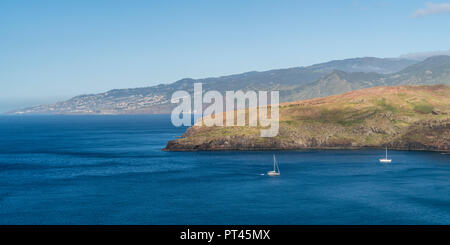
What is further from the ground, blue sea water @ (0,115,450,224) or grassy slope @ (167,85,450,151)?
grassy slope @ (167,85,450,151)

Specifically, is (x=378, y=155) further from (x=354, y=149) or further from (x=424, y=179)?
(x=424, y=179)

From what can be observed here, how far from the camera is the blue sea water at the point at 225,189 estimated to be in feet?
252

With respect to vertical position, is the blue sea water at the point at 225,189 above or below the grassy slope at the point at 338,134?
below

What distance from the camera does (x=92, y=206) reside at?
3361 inches

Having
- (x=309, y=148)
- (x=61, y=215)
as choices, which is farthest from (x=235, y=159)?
(x=61, y=215)

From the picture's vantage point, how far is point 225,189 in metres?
102

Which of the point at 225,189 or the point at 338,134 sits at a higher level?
the point at 338,134

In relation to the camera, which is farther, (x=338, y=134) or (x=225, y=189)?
(x=338, y=134)

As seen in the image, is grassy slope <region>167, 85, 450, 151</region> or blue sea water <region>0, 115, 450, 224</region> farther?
grassy slope <region>167, 85, 450, 151</region>

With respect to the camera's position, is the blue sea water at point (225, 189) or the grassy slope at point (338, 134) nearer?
the blue sea water at point (225, 189)

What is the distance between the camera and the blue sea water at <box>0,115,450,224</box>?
3024 inches

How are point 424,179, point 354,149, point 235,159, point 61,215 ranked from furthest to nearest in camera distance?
point 354,149 → point 235,159 → point 424,179 → point 61,215
